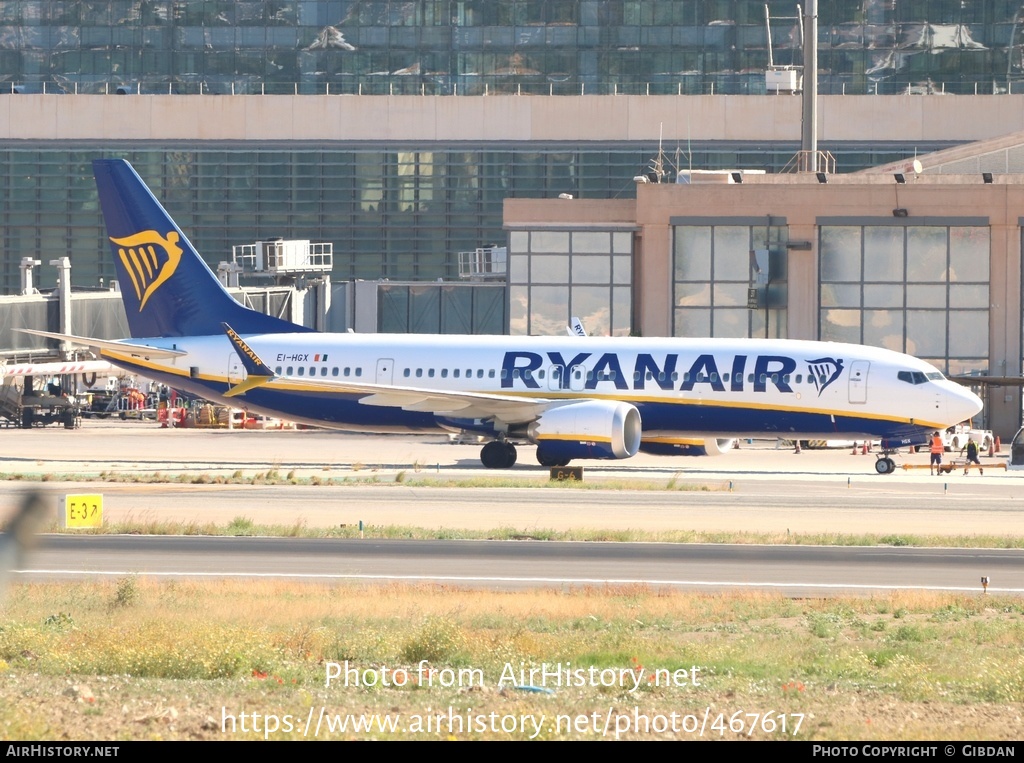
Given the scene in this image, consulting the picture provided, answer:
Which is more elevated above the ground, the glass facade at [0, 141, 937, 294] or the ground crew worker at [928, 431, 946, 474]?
the glass facade at [0, 141, 937, 294]

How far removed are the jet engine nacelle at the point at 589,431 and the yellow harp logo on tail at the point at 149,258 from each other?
562 inches

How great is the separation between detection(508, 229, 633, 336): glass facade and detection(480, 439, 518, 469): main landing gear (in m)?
24.2

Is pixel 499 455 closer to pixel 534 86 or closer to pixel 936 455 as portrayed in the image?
pixel 936 455

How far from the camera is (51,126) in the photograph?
10469 centimetres

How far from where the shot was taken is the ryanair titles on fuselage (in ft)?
155

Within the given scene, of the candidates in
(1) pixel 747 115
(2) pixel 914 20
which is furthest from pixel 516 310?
(2) pixel 914 20

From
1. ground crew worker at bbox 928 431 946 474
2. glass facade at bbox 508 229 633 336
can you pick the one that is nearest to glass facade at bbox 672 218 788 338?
glass facade at bbox 508 229 633 336

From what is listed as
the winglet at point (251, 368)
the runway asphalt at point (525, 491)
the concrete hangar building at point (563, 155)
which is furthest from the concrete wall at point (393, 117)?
the winglet at point (251, 368)

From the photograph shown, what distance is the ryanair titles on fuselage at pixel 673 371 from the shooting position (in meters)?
47.3

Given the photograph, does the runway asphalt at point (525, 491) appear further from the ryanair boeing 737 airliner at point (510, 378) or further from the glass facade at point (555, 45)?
the glass facade at point (555, 45)

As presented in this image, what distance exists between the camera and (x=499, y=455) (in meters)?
48.8

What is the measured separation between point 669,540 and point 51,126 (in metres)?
83.5

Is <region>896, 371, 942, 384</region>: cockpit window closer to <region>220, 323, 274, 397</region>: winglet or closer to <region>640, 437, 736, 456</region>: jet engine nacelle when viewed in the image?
<region>640, 437, 736, 456</region>: jet engine nacelle

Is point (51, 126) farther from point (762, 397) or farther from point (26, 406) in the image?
point (762, 397)
